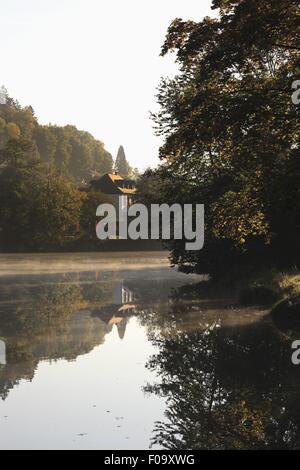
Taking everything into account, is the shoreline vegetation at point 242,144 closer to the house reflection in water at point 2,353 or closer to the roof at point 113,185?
the house reflection in water at point 2,353

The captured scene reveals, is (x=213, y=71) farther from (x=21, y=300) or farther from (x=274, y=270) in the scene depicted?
(x=21, y=300)

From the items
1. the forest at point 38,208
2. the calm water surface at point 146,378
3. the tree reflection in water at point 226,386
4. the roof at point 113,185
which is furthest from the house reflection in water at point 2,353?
the roof at point 113,185

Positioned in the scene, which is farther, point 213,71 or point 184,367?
point 213,71

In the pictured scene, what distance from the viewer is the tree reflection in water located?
412 inches

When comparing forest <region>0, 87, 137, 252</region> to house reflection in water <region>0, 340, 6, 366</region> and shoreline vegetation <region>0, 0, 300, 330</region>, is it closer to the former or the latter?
shoreline vegetation <region>0, 0, 300, 330</region>

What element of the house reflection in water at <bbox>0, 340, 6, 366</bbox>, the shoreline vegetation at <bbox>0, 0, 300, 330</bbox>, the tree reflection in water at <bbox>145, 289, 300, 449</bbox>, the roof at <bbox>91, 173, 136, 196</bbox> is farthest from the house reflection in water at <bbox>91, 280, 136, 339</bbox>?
the roof at <bbox>91, 173, 136, 196</bbox>

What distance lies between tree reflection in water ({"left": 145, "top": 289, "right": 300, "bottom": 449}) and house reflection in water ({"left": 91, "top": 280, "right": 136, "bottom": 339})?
1.95 m

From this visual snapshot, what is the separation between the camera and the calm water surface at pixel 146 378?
10508 mm

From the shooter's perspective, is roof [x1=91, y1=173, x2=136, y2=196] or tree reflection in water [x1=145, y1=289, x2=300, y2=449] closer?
tree reflection in water [x1=145, y1=289, x2=300, y2=449]

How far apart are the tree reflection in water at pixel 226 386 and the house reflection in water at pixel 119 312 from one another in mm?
1948

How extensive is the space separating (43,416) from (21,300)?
69.8ft

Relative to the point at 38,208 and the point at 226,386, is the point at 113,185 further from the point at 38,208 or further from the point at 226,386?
the point at 226,386

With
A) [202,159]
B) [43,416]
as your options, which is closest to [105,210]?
[202,159]

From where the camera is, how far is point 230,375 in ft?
49.1
